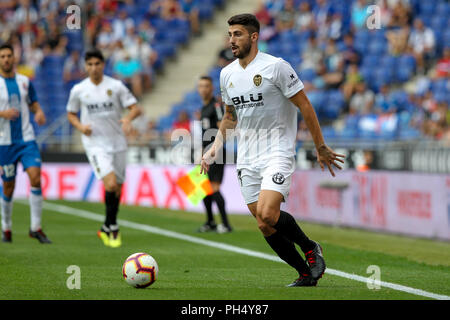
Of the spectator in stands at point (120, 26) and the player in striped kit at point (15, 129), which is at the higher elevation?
the spectator in stands at point (120, 26)

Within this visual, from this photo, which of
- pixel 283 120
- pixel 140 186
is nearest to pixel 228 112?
pixel 283 120

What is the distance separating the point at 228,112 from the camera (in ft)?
26.1

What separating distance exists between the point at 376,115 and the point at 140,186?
632 centimetres

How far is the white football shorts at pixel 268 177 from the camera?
734cm

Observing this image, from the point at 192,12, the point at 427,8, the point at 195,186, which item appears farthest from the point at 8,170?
the point at 192,12

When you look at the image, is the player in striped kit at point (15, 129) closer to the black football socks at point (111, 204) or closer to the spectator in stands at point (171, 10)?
the black football socks at point (111, 204)

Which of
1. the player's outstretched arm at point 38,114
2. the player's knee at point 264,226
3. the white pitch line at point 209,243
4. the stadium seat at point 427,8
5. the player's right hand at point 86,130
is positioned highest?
the stadium seat at point 427,8

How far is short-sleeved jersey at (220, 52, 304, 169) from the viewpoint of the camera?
7.39 m

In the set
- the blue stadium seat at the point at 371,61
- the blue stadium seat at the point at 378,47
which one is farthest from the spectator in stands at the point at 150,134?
the blue stadium seat at the point at 378,47

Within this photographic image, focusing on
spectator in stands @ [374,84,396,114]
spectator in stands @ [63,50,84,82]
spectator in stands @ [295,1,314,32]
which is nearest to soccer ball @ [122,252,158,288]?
spectator in stands @ [374,84,396,114]

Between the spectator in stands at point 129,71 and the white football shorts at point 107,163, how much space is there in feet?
48.8

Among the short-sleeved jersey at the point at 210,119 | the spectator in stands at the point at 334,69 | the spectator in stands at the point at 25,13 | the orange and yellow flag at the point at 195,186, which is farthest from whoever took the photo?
the spectator in stands at the point at 25,13

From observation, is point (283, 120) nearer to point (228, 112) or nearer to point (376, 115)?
point (228, 112)

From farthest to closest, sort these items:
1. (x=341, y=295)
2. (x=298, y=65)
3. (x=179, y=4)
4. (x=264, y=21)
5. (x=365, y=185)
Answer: (x=179, y=4) < (x=264, y=21) < (x=298, y=65) < (x=365, y=185) < (x=341, y=295)
